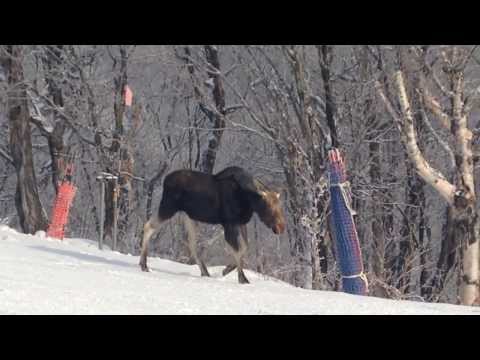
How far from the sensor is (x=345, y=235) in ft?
40.2

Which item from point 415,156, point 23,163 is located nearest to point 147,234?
point 415,156

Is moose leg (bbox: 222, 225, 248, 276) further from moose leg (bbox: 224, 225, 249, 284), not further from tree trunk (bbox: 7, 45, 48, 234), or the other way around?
tree trunk (bbox: 7, 45, 48, 234)

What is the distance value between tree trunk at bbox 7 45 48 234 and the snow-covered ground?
1000 centimetres

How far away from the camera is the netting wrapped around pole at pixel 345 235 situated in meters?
12.2

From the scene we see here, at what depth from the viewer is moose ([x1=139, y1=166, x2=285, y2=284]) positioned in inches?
457

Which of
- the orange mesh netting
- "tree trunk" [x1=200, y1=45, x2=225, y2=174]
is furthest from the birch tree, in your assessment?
"tree trunk" [x1=200, y1=45, x2=225, y2=174]

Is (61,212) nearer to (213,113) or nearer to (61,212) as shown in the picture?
(61,212)

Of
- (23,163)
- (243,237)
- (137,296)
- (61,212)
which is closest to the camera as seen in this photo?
(137,296)

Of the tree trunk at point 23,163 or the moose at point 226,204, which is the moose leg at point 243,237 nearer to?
the moose at point 226,204

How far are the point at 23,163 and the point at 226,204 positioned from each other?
456 inches

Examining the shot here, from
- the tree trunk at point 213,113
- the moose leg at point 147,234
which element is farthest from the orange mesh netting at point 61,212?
the tree trunk at point 213,113

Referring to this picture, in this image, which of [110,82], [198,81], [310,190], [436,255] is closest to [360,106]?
[310,190]

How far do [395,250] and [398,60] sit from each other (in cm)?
1038

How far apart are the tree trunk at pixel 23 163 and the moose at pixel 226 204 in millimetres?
10019
